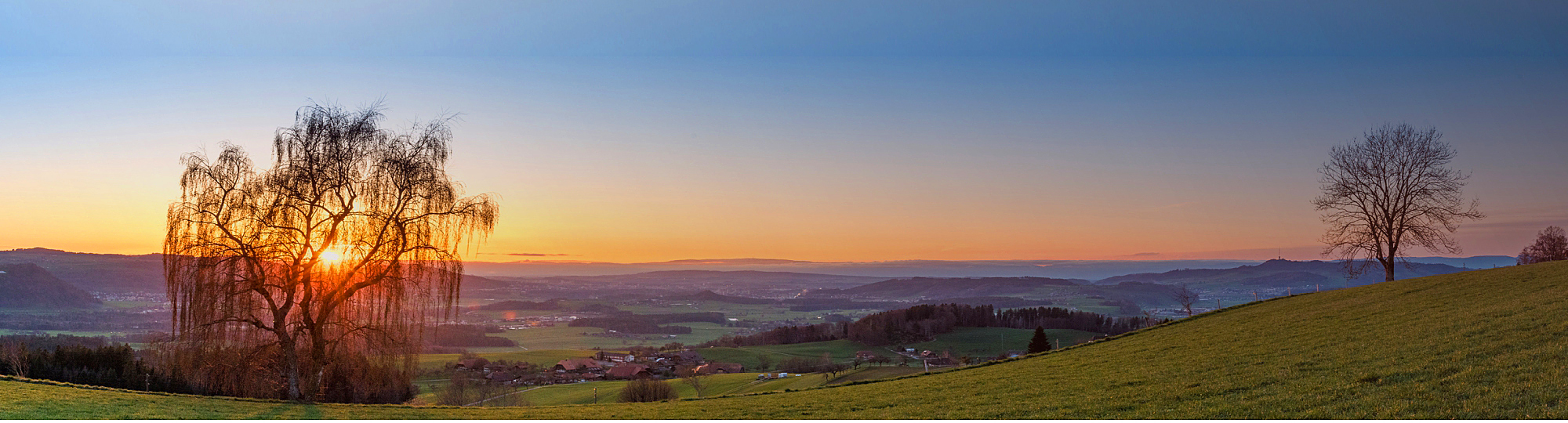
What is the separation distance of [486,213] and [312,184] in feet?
17.2

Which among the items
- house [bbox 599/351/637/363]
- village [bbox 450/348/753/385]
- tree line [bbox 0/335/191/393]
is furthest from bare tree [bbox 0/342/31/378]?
house [bbox 599/351/637/363]

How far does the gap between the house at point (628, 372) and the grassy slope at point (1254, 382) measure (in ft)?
208

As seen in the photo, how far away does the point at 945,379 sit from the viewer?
26.5 m

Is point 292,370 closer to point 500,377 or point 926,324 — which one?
point 500,377

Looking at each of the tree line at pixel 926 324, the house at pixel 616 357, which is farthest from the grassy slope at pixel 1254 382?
the tree line at pixel 926 324

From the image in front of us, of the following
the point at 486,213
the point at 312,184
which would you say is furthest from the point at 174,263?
the point at 486,213

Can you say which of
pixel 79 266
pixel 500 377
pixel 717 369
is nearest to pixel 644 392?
pixel 500 377

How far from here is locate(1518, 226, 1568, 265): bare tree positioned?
6931 cm

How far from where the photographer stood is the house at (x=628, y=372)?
87438 mm

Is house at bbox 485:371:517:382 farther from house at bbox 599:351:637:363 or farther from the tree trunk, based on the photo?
the tree trunk

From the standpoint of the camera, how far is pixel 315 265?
22.4 metres

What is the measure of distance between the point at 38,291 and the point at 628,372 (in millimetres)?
118068

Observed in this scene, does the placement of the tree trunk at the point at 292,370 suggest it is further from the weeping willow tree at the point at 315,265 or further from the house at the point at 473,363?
the house at the point at 473,363

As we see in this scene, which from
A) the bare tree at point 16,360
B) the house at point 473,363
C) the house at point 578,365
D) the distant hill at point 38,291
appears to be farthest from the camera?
the distant hill at point 38,291
